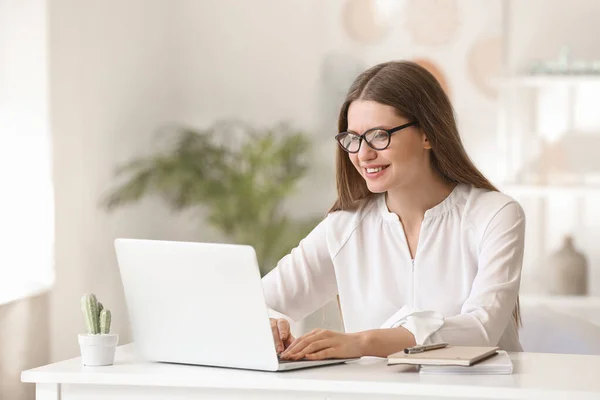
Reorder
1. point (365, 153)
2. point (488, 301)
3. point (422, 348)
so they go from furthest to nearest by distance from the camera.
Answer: point (365, 153)
point (488, 301)
point (422, 348)

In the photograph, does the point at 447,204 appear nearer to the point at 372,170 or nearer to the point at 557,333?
the point at 372,170

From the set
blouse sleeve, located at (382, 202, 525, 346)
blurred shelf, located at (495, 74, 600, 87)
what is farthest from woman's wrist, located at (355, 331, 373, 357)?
blurred shelf, located at (495, 74, 600, 87)

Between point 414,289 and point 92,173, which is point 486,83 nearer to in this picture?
point 92,173

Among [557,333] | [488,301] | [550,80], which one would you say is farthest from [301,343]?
[550,80]

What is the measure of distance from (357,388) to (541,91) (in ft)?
12.5

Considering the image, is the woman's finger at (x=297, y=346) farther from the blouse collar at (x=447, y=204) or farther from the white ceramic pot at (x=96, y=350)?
the blouse collar at (x=447, y=204)

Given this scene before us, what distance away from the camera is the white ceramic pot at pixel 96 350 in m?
1.77

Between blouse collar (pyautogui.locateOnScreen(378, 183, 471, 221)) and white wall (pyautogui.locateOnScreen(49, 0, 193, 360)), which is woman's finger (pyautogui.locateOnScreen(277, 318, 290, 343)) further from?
white wall (pyautogui.locateOnScreen(49, 0, 193, 360))

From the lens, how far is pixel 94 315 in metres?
1.78

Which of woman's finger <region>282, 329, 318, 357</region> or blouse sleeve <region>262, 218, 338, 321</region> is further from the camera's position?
blouse sleeve <region>262, 218, 338, 321</region>

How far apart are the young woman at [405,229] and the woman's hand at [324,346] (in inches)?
8.5

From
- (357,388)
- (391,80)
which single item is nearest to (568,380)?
(357,388)

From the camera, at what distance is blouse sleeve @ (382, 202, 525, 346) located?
1895mm

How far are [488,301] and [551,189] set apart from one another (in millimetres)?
2963
